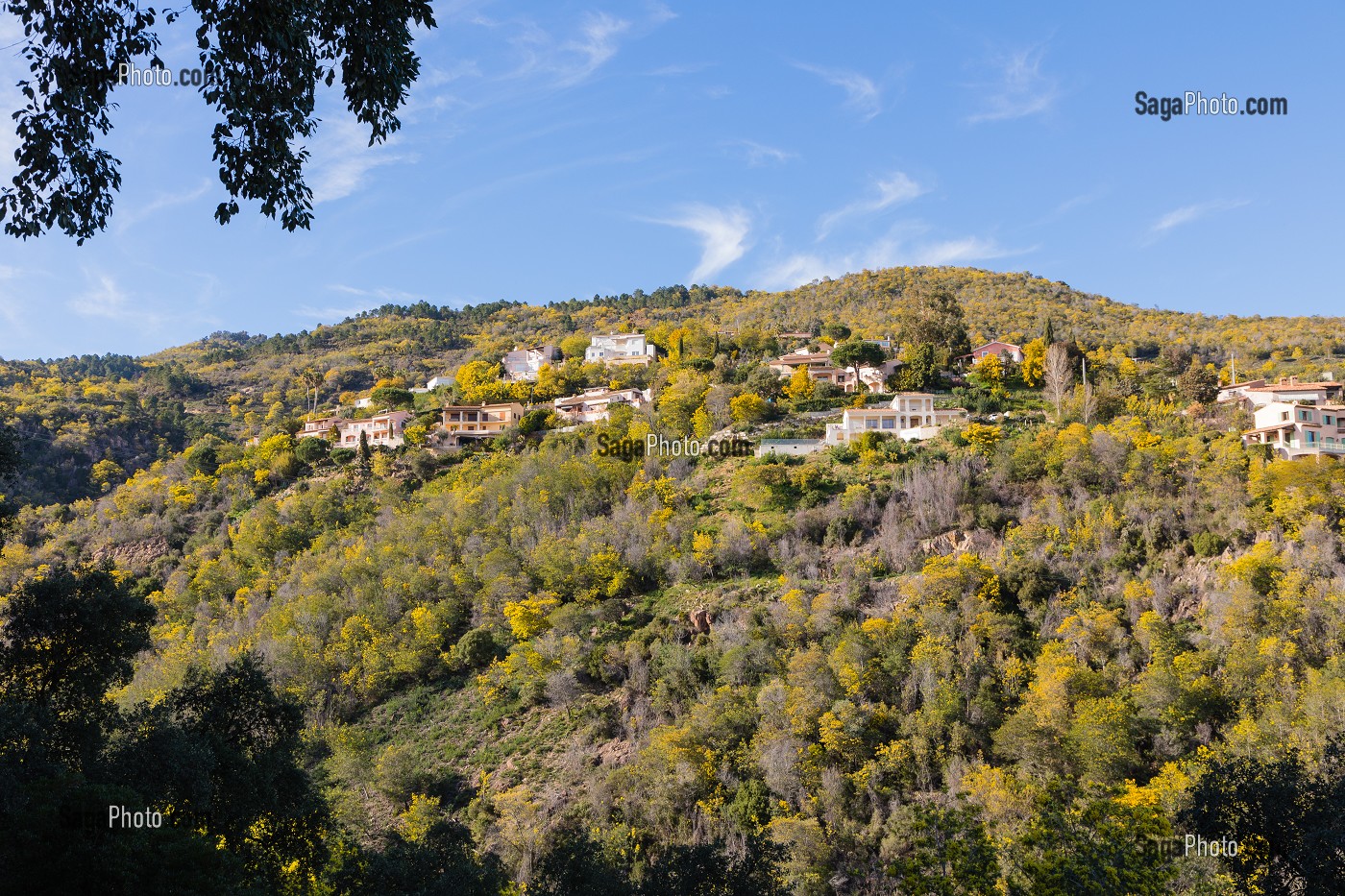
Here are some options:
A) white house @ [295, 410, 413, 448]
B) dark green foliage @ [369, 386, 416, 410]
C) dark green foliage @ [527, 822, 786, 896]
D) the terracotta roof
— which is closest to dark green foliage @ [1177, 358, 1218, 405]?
the terracotta roof

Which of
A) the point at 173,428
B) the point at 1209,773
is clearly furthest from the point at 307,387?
the point at 1209,773

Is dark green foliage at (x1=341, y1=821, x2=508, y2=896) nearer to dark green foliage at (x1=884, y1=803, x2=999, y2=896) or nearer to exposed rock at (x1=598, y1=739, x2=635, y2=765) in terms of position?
dark green foliage at (x1=884, y1=803, x2=999, y2=896)

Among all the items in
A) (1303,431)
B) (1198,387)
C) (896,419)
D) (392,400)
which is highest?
(392,400)

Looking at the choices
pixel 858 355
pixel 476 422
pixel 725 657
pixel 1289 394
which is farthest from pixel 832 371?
pixel 725 657

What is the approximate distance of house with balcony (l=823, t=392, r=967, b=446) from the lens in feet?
153

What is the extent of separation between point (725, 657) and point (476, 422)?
35.0 meters

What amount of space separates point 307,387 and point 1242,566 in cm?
8405

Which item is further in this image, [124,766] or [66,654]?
[66,654]

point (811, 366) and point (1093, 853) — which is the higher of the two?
point (811, 366)

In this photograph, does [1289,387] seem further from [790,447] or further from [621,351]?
[621,351]

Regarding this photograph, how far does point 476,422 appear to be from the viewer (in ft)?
202

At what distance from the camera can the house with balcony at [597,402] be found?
59.2 meters

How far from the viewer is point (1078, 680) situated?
27.5m

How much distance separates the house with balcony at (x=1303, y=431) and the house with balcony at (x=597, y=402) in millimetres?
35750
